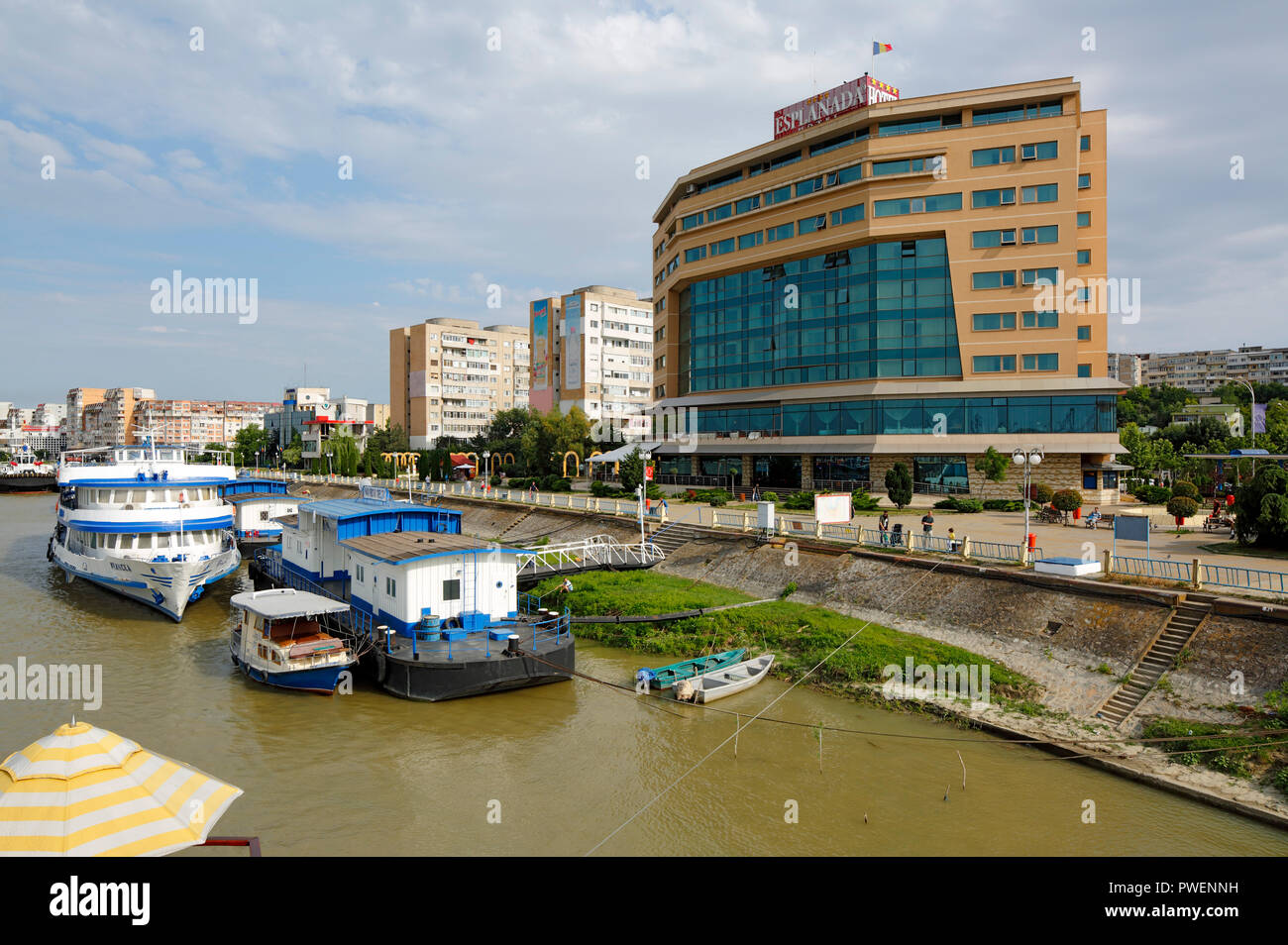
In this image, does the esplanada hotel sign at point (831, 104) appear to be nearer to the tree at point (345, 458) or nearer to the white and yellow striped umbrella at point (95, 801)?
the white and yellow striped umbrella at point (95, 801)

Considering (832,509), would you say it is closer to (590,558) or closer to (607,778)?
(590,558)

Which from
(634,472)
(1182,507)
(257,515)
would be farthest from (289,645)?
(1182,507)

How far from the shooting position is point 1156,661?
60.6ft

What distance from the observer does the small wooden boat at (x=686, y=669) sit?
21328 mm

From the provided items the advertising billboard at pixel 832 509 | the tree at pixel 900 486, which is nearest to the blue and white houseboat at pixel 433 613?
the advertising billboard at pixel 832 509

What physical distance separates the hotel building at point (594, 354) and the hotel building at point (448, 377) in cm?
1750

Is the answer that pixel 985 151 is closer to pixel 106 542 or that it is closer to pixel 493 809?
pixel 493 809

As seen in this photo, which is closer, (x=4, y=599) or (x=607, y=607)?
(x=607, y=607)

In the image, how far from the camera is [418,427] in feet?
411

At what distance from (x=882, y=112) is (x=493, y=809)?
5208cm

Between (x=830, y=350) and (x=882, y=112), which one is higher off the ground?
(x=882, y=112)

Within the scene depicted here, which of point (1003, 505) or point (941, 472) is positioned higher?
point (941, 472)

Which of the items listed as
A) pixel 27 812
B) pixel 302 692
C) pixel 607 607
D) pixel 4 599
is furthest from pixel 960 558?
pixel 4 599

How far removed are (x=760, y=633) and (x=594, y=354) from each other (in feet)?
276
